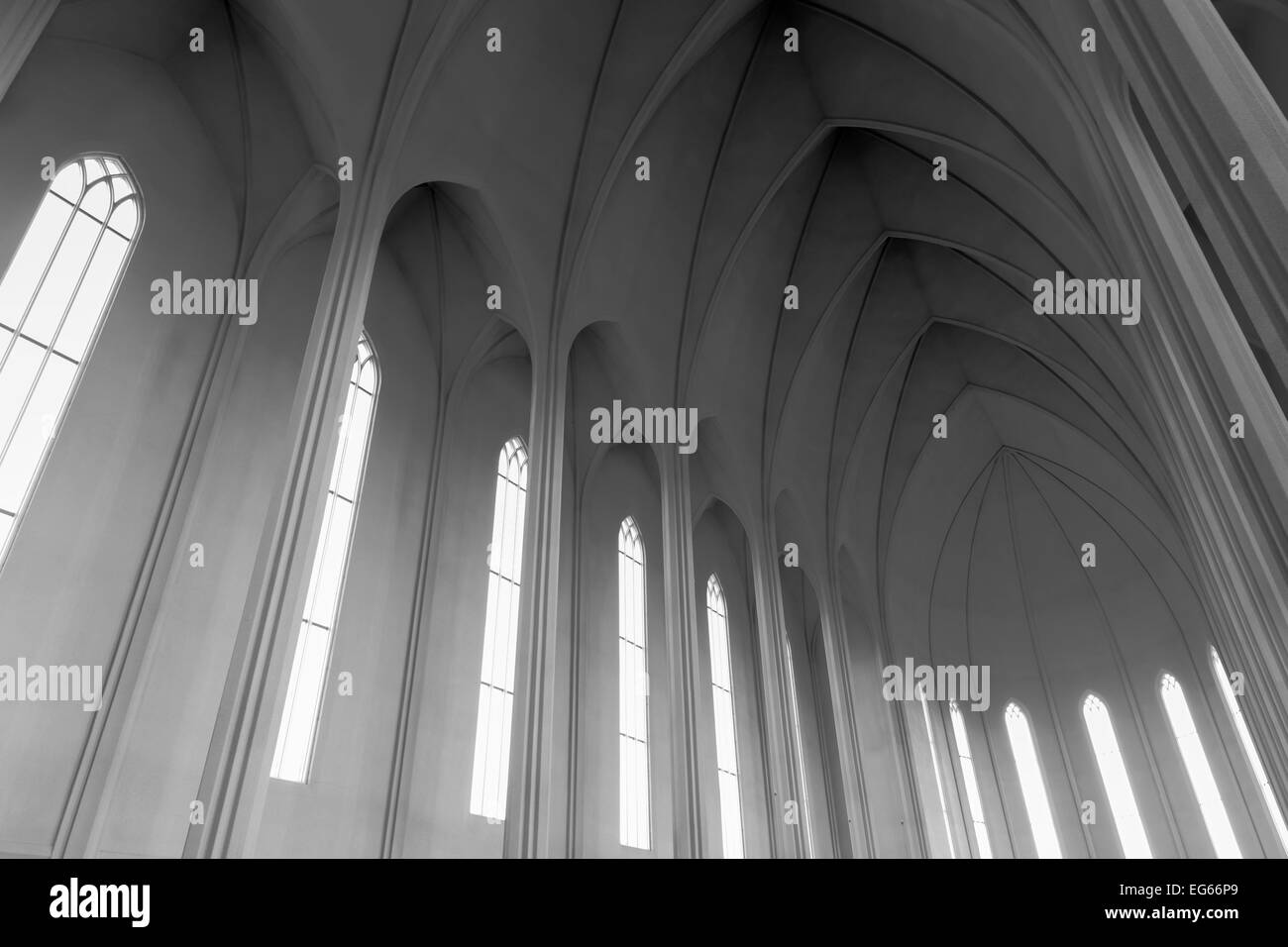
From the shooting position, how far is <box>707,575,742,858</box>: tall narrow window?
1587 centimetres

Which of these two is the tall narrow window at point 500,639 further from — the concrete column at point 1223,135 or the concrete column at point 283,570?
the concrete column at point 1223,135

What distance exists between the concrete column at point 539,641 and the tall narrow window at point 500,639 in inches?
28.6

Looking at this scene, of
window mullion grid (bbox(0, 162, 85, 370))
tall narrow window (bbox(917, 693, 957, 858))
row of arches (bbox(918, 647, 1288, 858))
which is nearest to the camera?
window mullion grid (bbox(0, 162, 85, 370))

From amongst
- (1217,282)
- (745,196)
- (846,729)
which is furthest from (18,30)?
(846,729)

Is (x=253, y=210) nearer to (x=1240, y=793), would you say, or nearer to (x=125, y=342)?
(x=125, y=342)

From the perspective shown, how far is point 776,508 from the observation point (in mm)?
19031

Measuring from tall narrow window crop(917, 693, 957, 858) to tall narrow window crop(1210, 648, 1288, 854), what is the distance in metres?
6.98

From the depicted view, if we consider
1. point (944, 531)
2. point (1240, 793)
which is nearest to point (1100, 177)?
point (944, 531)

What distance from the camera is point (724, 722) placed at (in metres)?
17.0

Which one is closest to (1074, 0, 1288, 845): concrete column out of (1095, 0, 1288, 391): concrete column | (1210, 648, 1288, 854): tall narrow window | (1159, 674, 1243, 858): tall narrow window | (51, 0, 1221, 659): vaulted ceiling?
(1095, 0, 1288, 391): concrete column

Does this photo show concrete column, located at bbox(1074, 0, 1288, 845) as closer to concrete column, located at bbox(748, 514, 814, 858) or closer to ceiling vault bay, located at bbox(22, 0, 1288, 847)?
ceiling vault bay, located at bbox(22, 0, 1288, 847)

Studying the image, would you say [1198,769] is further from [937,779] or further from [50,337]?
[50,337]
